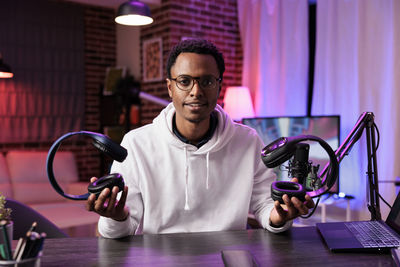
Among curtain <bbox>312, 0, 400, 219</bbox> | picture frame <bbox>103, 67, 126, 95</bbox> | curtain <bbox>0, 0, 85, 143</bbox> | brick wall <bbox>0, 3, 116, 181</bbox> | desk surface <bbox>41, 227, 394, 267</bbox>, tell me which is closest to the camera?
desk surface <bbox>41, 227, 394, 267</bbox>

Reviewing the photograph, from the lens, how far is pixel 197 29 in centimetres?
466

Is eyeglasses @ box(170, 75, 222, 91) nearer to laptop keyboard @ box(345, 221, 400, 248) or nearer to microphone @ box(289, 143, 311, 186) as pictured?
microphone @ box(289, 143, 311, 186)

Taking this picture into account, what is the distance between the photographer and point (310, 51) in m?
4.45

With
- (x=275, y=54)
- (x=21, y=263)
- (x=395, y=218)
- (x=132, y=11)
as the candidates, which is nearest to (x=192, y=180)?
(x=395, y=218)

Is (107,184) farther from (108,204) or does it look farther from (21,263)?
(21,263)

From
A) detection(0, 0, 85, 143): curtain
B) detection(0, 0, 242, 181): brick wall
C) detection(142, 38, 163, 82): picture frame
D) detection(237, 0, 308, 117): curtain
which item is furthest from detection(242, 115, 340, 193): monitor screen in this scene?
detection(0, 0, 85, 143): curtain

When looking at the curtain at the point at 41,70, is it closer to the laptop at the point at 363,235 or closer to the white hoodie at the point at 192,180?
the white hoodie at the point at 192,180

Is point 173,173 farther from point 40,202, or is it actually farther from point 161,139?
point 40,202

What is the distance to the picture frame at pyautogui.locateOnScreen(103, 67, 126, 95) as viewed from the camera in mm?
5316

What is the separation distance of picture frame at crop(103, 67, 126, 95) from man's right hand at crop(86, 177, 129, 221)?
4024 mm

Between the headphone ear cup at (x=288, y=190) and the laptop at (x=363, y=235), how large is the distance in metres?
0.17

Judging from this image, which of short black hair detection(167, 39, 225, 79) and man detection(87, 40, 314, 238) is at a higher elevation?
short black hair detection(167, 39, 225, 79)

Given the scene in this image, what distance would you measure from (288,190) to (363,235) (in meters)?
0.29

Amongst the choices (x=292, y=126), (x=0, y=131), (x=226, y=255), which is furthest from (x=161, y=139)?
(x=0, y=131)
